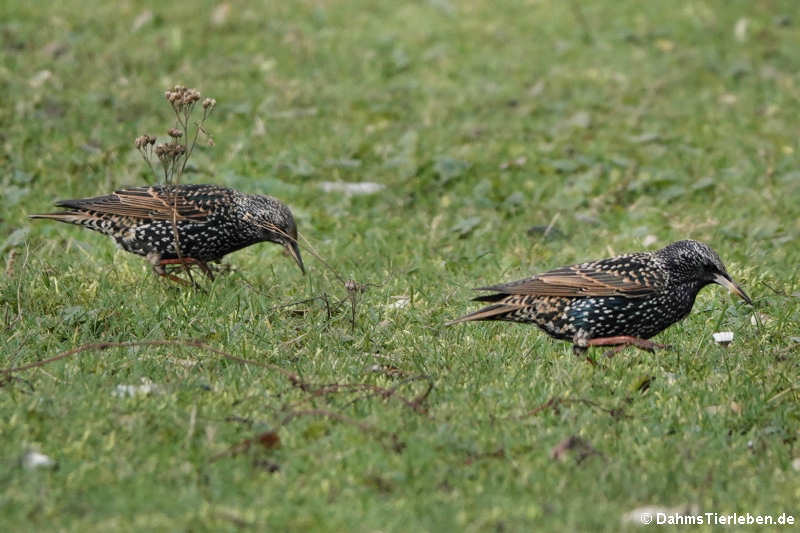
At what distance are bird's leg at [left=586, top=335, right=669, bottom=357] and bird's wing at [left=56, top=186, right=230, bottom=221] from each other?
2883 mm

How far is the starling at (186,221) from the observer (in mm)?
7496

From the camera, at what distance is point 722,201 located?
31.7 feet

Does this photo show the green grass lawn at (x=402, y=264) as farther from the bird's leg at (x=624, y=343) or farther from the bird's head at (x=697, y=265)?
the bird's head at (x=697, y=265)

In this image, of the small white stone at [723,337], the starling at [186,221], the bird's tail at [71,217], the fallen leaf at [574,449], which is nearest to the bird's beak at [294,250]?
the starling at [186,221]

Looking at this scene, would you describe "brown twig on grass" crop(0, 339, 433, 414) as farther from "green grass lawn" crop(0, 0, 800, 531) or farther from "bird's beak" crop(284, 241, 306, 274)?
"bird's beak" crop(284, 241, 306, 274)

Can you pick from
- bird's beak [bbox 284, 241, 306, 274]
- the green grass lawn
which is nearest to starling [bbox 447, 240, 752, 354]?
the green grass lawn

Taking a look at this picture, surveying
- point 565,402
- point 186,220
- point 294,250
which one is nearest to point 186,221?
point 186,220

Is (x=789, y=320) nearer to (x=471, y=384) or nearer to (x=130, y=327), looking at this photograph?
(x=471, y=384)

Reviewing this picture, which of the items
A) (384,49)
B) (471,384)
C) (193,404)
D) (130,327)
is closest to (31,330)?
(130,327)

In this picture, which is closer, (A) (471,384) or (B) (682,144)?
(A) (471,384)

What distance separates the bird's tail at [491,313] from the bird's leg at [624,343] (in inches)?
20.4

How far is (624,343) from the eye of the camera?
21.1 feet

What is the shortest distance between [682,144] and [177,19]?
651cm

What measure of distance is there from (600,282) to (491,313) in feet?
2.29
